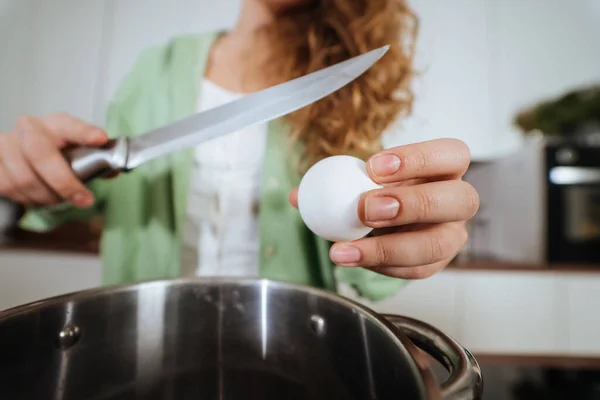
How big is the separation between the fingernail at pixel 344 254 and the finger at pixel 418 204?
0.02 metres

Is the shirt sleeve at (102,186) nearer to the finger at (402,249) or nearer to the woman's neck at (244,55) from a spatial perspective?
the woman's neck at (244,55)

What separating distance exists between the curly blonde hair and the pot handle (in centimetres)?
31

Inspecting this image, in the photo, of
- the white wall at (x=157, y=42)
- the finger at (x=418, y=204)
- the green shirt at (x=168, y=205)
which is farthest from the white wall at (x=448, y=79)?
the finger at (x=418, y=204)

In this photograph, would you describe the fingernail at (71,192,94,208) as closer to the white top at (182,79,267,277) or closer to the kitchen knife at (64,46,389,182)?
the kitchen knife at (64,46,389,182)

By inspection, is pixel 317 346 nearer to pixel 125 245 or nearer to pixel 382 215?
pixel 382 215

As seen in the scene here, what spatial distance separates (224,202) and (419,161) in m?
0.40

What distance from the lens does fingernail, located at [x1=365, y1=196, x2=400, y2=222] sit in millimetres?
240

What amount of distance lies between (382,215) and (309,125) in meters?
0.35

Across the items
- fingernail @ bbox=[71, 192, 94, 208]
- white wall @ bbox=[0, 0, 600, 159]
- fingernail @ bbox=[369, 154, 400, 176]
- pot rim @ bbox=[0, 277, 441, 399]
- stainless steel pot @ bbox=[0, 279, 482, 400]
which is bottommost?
stainless steel pot @ bbox=[0, 279, 482, 400]

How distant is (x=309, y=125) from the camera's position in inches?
22.1

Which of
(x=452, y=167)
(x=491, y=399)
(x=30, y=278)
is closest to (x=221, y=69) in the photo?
(x=452, y=167)

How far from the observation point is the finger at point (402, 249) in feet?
0.86

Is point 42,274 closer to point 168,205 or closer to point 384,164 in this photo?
point 168,205

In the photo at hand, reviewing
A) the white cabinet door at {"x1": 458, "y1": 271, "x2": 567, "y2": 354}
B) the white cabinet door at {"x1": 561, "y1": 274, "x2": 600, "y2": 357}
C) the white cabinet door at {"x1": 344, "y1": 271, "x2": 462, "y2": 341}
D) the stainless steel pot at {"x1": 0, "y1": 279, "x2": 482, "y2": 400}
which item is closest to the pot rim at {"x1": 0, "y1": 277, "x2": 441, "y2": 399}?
the stainless steel pot at {"x1": 0, "y1": 279, "x2": 482, "y2": 400}
